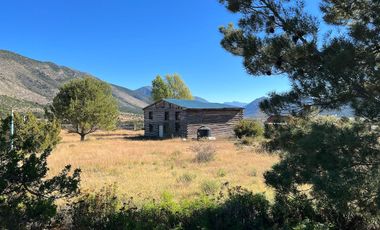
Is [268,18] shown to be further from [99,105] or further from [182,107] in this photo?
[182,107]

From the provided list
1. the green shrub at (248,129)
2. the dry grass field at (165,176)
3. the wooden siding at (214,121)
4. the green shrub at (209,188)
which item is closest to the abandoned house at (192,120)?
the wooden siding at (214,121)

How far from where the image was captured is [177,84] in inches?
3027

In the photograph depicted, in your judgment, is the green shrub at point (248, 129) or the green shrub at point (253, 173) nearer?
the green shrub at point (253, 173)

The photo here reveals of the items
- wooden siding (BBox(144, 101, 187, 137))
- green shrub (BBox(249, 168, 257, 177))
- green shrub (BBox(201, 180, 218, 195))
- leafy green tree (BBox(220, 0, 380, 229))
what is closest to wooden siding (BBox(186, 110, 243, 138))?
wooden siding (BBox(144, 101, 187, 137))

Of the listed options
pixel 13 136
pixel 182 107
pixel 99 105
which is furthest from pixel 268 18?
pixel 182 107

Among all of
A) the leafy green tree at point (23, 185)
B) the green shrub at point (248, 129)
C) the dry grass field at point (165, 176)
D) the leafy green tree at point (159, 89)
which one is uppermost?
the leafy green tree at point (159, 89)

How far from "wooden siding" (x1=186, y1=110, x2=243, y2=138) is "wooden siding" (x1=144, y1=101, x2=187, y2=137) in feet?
3.05

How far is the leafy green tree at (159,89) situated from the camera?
73875mm

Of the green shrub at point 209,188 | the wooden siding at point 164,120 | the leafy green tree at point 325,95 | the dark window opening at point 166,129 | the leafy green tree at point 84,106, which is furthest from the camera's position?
the dark window opening at point 166,129

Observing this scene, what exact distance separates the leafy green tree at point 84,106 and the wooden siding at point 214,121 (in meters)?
9.56

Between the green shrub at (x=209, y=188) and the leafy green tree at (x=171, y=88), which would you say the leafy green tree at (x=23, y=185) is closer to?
the green shrub at (x=209, y=188)

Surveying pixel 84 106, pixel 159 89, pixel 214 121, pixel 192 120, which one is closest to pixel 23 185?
pixel 84 106

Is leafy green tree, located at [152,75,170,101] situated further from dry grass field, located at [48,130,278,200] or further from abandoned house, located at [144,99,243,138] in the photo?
dry grass field, located at [48,130,278,200]

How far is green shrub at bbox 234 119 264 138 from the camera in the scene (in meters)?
44.7
